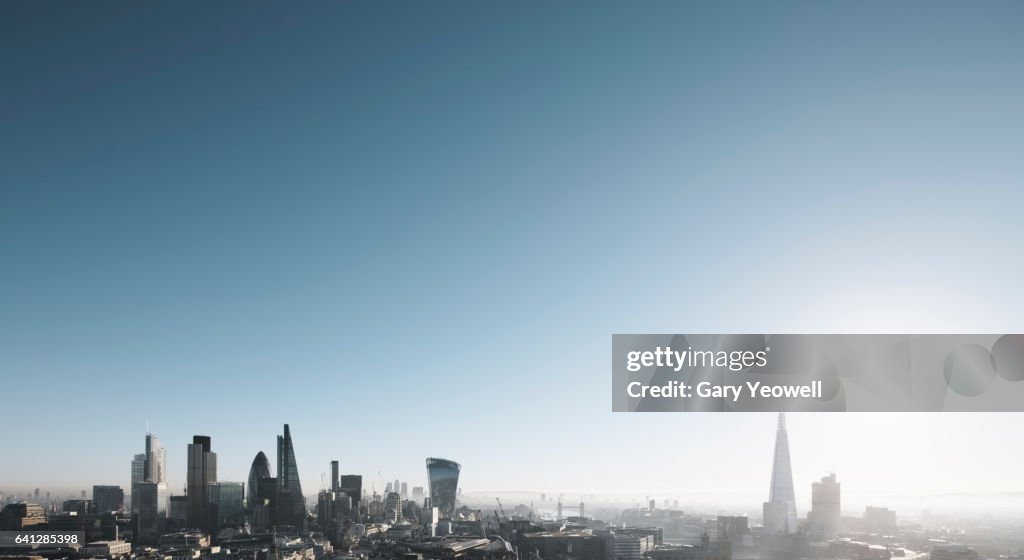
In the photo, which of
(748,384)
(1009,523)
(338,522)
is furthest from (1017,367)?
(338,522)

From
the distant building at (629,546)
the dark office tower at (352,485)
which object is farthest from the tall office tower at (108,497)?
the distant building at (629,546)

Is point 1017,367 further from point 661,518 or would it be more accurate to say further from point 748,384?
point 661,518

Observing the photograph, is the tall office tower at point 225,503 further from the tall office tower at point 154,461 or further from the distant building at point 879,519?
the distant building at point 879,519

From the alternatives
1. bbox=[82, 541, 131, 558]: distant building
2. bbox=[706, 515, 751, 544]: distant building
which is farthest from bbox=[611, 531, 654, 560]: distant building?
bbox=[82, 541, 131, 558]: distant building

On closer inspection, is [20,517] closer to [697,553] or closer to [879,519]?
[697,553]

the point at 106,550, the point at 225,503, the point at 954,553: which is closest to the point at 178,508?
the point at 225,503

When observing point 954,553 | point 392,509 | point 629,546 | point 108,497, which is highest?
point 954,553
